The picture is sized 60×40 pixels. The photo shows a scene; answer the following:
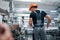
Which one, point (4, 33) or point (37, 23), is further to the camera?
point (37, 23)

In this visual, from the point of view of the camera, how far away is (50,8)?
11195 millimetres

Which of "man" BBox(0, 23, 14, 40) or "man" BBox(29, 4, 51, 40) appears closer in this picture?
"man" BBox(0, 23, 14, 40)

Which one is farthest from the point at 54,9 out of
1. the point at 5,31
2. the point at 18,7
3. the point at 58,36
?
the point at 5,31

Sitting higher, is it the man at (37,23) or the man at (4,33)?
the man at (4,33)

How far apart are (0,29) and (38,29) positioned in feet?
7.22

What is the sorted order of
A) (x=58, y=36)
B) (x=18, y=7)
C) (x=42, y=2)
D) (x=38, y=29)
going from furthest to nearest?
(x=18, y=7) → (x=42, y=2) → (x=58, y=36) → (x=38, y=29)

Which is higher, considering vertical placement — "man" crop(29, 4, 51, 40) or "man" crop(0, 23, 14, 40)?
"man" crop(0, 23, 14, 40)

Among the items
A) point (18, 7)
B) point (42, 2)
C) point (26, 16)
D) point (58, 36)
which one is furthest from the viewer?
point (26, 16)

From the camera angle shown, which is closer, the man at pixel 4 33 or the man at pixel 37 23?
the man at pixel 4 33

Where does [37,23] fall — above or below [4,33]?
below

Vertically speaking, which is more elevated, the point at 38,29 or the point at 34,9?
the point at 34,9

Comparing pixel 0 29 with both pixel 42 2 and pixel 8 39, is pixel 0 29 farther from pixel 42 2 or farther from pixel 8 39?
pixel 42 2

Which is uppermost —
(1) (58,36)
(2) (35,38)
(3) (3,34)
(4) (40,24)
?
(3) (3,34)

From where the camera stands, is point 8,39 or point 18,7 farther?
point 18,7
